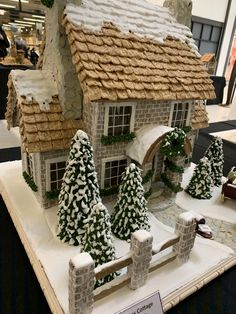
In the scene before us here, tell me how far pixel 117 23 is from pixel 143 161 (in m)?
2.50

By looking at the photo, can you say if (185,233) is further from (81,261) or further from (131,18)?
(131,18)

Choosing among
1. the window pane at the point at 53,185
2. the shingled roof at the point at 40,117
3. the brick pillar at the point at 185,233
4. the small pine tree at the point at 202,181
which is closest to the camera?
the brick pillar at the point at 185,233

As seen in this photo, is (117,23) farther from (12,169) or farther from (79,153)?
(12,169)

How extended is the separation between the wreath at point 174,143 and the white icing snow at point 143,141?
0.11 metres

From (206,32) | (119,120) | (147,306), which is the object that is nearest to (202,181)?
(119,120)

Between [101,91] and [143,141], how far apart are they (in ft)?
3.71

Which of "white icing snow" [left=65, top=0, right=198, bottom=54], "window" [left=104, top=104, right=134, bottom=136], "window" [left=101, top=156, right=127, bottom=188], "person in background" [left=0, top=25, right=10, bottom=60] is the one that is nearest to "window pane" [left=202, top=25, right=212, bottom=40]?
"person in background" [left=0, top=25, right=10, bottom=60]

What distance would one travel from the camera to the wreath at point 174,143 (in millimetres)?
4492

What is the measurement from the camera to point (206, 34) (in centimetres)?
1689

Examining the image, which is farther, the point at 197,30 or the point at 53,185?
the point at 197,30

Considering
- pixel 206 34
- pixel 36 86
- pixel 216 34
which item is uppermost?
pixel 216 34

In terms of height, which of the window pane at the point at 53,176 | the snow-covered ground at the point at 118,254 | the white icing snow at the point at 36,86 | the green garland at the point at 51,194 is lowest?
the snow-covered ground at the point at 118,254

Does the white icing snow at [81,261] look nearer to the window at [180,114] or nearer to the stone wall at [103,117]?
the stone wall at [103,117]

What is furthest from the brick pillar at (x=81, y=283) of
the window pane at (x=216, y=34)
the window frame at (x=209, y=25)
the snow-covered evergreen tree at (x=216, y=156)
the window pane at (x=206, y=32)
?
the window pane at (x=216, y=34)
